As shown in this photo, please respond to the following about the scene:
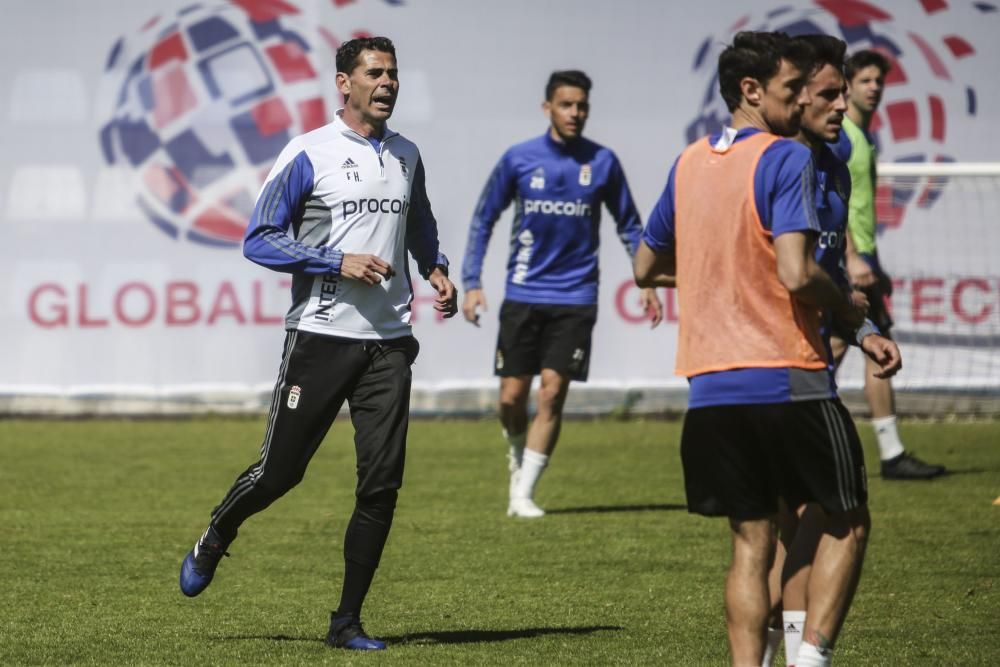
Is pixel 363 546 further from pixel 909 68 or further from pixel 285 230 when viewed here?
pixel 909 68

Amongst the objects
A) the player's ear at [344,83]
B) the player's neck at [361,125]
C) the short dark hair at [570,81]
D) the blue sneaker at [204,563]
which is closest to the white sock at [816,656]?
the blue sneaker at [204,563]

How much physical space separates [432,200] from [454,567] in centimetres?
728

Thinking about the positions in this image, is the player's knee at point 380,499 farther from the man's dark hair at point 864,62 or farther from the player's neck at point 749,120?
the man's dark hair at point 864,62

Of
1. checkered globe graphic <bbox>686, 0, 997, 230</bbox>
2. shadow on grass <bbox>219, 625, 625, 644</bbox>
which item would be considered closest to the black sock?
shadow on grass <bbox>219, 625, 625, 644</bbox>

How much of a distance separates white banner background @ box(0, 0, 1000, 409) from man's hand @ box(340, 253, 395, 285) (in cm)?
886

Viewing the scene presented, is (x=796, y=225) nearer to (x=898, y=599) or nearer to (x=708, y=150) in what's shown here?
(x=708, y=150)

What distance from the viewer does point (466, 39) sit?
1520 centimetres

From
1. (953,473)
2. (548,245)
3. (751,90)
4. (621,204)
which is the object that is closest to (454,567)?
(548,245)

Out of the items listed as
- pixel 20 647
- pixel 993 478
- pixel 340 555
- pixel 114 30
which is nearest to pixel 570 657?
pixel 20 647

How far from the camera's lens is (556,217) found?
9.92 m

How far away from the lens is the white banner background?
14938 mm

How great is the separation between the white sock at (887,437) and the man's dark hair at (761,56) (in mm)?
6408

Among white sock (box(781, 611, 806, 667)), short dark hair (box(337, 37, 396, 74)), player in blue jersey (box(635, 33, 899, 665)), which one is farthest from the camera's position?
short dark hair (box(337, 37, 396, 74))

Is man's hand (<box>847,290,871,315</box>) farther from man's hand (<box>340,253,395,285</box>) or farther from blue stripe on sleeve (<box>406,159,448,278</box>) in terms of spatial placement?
blue stripe on sleeve (<box>406,159,448,278</box>)
